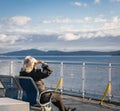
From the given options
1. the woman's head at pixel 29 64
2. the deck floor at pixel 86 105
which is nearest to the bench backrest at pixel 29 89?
the woman's head at pixel 29 64

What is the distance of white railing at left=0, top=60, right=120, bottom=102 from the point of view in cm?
1344

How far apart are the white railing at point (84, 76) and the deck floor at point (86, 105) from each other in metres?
0.56

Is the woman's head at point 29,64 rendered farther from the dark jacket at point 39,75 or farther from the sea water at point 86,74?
the sea water at point 86,74

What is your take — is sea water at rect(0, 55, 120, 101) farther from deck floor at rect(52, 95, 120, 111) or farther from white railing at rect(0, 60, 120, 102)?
deck floor at rect(52, 95, 120, 111)

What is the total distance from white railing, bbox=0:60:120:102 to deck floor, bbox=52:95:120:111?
22.0 inches

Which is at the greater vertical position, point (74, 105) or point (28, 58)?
point (28, 58)

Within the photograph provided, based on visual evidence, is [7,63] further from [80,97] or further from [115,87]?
[115,87]

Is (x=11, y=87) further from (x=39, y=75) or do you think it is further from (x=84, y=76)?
(x=84, y=76)

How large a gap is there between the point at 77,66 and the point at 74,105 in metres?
3.21

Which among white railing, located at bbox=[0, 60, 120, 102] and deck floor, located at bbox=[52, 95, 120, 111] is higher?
white railing, located at bbox=[0, 60, 120, 102]

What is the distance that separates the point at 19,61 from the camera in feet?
55.3

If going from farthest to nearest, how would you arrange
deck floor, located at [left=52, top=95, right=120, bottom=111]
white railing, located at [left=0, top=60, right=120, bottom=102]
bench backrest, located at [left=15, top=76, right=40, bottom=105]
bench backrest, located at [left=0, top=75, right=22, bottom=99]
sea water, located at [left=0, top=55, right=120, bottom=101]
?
1. sea water, located at [left=0, top=55, right=120, bottom=101]
2. white railing, located at [left=0, top=60, right=120, bottom=102]
3. deck floor, located at [left=52, top=95, right=120, bottom=111]
4. bench backrest, located at [left=0, top=75, right=22, bottom=99]
5. bench backrest, located at [left=15, top=76, right=40, bottom=105]

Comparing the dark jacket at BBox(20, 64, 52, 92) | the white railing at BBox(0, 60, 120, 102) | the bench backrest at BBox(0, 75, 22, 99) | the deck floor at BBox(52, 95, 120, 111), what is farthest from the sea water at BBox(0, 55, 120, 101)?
the bench backrest at BBox(0, 75, 22, 99)

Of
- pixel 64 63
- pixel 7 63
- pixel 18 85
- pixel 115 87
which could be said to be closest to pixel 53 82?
pixel 64 63
